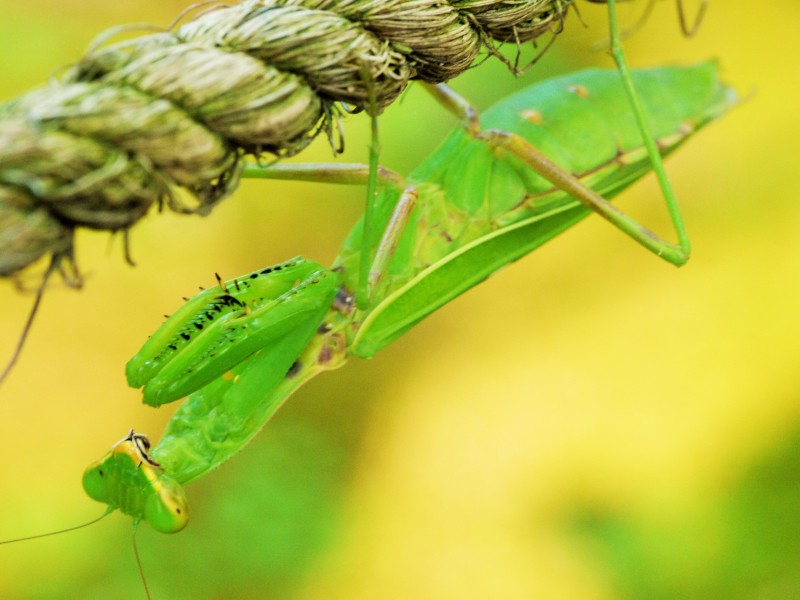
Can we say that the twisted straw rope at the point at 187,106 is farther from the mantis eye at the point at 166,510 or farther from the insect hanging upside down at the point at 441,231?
the mantis eye at the point at 166,510

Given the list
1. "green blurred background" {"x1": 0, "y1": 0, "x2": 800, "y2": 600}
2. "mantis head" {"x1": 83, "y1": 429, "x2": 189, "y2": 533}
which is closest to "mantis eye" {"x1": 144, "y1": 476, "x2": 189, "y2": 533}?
"mantis head" {"x1": 83, "y1": 429, "x2": 189, "y2": 533}

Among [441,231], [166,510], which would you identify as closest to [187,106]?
[166,510]

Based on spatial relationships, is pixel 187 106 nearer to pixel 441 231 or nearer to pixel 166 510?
pixel 166 510

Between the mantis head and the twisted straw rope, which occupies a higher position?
the twisted straw rope

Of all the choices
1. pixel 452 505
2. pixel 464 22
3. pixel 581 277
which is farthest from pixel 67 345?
pixel 464 22

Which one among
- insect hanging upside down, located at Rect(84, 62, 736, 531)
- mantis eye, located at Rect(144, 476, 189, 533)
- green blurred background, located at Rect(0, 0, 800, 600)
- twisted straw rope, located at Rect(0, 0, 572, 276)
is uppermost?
twisted straw rope, located at Rect(0, 0, 572, 276)

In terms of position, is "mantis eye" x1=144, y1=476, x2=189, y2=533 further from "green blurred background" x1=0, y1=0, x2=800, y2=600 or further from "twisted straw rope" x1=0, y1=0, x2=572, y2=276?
"green blurred background" x1=0, y1=0, x2=800, y2=600

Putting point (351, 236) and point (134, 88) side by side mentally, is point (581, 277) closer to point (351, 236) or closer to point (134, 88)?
point (351, 236)
